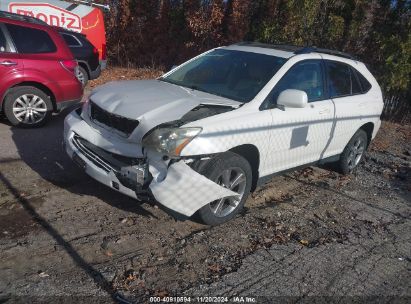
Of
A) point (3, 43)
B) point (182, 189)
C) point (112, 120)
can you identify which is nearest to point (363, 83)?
point (182, 189)

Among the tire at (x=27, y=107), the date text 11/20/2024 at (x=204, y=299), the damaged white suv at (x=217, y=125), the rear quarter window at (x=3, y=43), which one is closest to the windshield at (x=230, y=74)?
the damaged white suv at (x=217, y=125)

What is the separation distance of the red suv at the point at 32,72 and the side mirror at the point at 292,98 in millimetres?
4096

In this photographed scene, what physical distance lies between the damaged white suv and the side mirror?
0.01 metres

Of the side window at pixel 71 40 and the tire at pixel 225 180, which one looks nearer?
the tire at pixel 225 180

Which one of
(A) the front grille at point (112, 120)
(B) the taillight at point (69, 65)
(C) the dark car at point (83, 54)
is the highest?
(A) the front grille at point (112, 120)

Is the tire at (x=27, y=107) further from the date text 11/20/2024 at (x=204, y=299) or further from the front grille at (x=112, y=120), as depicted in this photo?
the date text 11/20/2024 at (x=204, y=299)

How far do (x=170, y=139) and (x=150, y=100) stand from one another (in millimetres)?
640

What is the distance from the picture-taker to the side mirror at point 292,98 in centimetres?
443

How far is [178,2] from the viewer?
50.4 feet

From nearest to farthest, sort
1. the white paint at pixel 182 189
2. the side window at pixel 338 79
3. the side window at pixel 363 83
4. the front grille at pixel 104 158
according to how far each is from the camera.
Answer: the white paint at pixel 182 189 → the front grille at pixel 104 158 → the side window at pixel 338 79 → the side window at pixel 363 83

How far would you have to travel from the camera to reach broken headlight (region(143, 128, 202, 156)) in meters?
3.72

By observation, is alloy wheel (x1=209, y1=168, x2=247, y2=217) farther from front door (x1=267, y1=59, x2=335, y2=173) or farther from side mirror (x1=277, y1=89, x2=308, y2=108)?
→ side mirror (x1=277, y1=89, x2=308, y2=108)

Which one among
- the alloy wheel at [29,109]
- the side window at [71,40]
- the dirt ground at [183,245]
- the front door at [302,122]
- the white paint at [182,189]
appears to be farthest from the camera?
the side window at [71,40]

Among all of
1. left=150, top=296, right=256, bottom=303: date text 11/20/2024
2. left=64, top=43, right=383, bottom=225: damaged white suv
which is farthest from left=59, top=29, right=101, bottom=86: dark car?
left=150, top=296, right=256, bottom=303: date text 11/20/2024
